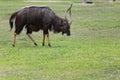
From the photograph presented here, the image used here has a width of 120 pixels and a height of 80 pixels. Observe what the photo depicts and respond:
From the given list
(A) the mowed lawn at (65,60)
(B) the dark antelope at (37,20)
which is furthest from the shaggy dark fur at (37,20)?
(A) the mowed lawn at (65,60)

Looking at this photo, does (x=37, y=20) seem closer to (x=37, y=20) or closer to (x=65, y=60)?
(x=37, y=20)

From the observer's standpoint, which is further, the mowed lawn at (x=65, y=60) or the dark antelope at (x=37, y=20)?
the dark antelope at (x=37, y=20)

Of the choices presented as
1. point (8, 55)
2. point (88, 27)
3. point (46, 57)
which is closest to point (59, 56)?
point (46, 57)

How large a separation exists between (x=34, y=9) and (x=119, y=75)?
8566 millimetres

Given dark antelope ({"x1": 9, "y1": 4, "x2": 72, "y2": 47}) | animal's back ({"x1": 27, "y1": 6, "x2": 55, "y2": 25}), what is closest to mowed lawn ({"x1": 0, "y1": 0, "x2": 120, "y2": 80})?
dark antelope ({"x1": 9, "y1": 4, "x2": 72, "y2": 47})

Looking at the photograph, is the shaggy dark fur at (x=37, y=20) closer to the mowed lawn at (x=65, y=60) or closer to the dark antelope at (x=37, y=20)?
the dark antelope at (x=37, y=20)

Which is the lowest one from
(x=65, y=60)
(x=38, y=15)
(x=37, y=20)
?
(x=37, y=20)

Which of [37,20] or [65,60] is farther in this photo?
[37,20]

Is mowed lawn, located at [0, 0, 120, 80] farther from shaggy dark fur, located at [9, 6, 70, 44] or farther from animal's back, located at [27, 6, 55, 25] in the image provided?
animal's back, located at [27, 6, 55, 25]

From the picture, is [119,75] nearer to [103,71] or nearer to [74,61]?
[103,71]

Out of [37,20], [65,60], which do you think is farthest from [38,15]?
[65,60]

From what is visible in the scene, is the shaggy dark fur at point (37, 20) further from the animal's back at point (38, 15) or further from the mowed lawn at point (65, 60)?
the mowed lawn at point (65, 60)

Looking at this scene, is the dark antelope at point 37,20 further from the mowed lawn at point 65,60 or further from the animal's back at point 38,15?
the mowed lawn at point 65,60

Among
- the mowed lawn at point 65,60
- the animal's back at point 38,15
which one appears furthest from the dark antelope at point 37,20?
the mowed lawn at point 65,60
